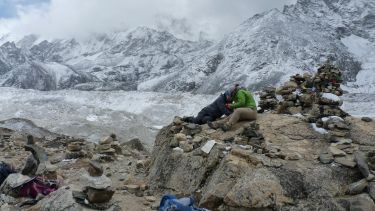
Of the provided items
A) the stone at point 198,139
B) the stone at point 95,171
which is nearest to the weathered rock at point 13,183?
the stone at point 95,171

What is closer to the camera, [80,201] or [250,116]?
[80,201]

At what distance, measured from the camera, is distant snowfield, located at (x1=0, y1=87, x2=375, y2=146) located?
99.1 m

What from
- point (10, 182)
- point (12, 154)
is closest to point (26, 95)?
point (12, 154)

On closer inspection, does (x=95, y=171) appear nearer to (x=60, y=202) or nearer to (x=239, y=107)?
(x=60, y=202)

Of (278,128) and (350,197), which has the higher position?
(278,128)

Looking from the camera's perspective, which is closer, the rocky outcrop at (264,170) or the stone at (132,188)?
the rocky outcrop at (264,170)

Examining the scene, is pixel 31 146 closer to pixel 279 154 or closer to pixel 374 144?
pixel 279 154

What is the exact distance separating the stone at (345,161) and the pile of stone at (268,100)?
19.8 ft

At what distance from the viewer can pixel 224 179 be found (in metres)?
10.2

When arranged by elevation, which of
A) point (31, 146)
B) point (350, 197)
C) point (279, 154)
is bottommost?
point (350, 197)

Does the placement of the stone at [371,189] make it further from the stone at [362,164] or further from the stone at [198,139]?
the stone at [198,139]

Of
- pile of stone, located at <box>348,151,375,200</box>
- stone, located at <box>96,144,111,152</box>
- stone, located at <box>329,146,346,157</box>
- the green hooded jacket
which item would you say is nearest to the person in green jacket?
the green hooded jacket

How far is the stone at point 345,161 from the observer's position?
10212mm

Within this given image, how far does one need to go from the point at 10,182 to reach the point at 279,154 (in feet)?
21.3
